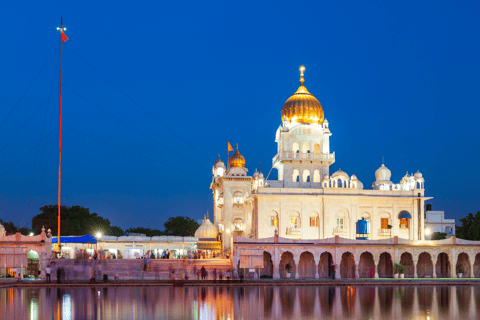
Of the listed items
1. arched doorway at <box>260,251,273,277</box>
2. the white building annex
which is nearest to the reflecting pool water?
arched doorway at <box>260,251,273,277</box>

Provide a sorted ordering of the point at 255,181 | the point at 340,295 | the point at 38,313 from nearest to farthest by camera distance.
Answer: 1. the point at 38,313
2. the point at 340,295
3. the point at 255,181

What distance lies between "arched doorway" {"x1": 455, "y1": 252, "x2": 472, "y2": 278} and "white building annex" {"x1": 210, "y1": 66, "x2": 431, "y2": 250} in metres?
7.33

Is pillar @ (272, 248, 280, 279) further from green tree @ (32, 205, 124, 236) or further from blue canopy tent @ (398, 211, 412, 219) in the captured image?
green tree @ (32, 205, 124, 236)

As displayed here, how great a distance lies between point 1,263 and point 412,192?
42.0 meters

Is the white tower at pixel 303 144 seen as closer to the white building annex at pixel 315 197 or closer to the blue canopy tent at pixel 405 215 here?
the white building annex at pixel 315 197

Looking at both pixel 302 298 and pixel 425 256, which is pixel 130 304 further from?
pixel 425 256

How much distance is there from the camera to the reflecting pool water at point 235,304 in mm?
24470

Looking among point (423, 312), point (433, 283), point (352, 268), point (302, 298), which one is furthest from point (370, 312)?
point (352, 268)

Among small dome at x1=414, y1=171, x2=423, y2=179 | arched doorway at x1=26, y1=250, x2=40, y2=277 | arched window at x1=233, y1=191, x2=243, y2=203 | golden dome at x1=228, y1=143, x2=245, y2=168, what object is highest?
golden dome at x1=228, y1=143, x2=245, y2=168

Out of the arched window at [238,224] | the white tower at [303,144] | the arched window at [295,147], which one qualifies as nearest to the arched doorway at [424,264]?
the white tower at [303,144]

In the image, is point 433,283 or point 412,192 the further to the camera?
point 412,192

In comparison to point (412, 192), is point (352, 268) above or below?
below

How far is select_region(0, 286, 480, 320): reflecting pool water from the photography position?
24.5 metres

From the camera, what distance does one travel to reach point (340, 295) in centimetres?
3506
